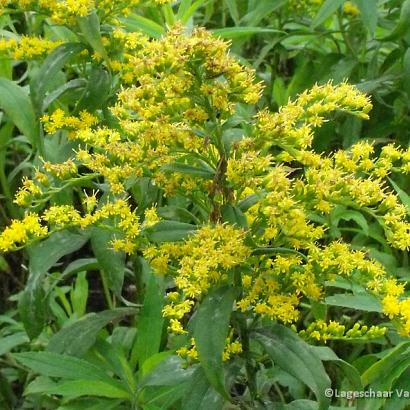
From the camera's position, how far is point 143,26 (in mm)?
2240

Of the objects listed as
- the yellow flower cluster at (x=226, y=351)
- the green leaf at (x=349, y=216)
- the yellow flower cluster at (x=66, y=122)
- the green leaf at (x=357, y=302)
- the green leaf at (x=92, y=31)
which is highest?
the green leaf at (x=92, y=31)

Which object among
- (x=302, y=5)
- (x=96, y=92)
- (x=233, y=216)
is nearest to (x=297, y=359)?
(x=233, y=216)

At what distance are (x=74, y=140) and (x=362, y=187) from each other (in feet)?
2.72

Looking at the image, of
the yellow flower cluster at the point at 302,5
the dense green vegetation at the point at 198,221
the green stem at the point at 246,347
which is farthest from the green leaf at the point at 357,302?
the yellow flower cluster at the point at 302,5

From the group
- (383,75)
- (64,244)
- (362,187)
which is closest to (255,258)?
(362,187)

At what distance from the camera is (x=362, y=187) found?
1.52 meters

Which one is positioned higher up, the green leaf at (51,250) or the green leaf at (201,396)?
the green leaf at (51,250)

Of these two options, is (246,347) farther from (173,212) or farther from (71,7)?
(71,7)

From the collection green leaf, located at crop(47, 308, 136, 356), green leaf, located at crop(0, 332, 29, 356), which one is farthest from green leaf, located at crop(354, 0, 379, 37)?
green leaf, located at crop(0, 332, 29, 356)

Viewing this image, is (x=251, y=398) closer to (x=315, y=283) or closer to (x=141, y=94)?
(x=315, y=283)

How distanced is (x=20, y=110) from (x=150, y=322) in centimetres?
68

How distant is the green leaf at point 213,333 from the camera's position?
1399 millimetres

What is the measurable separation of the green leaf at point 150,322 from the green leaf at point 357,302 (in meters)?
0.43

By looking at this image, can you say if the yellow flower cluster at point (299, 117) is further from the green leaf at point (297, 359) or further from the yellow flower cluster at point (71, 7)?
the yellow flower cluster at point (71, 7)
